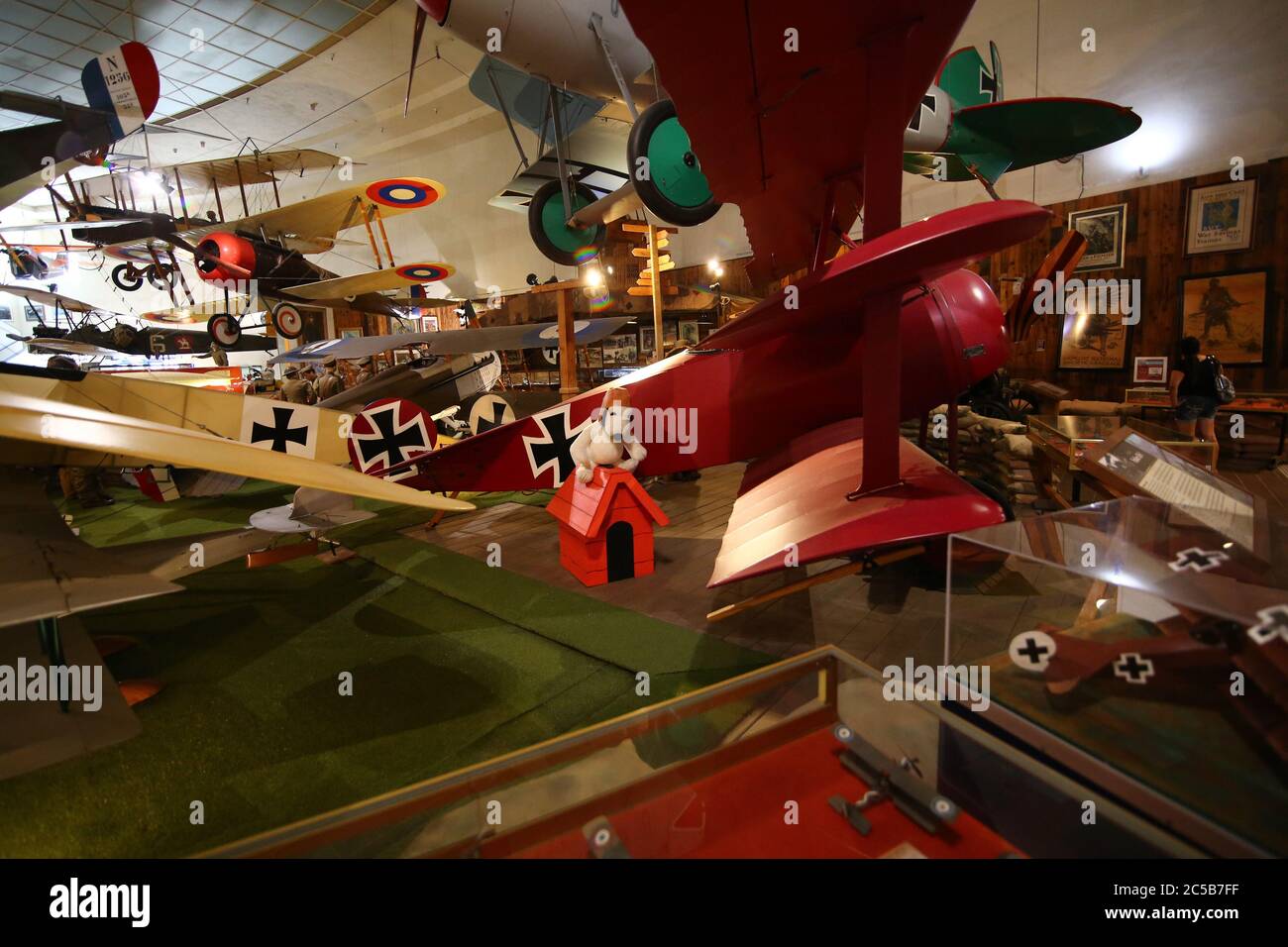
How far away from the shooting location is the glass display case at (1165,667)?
2.69ft

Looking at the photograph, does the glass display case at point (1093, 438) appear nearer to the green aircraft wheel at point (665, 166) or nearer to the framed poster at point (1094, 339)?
the framed poster at point (1094, 339)

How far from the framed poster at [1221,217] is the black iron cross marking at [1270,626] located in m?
6.95

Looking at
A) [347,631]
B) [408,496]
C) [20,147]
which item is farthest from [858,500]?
[20,147]

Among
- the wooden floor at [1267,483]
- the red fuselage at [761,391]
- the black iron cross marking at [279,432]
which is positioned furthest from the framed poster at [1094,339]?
the black iron cross marking at [279,432]

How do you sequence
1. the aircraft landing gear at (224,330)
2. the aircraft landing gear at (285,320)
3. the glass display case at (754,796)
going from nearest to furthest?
the glass display case at (754,796) < the aircraft landing gear at (285,320) < the aircraft landing gear at (224,330)

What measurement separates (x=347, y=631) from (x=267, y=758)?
960 millimetres

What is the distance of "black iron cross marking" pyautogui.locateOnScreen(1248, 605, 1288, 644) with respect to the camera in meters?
0.74

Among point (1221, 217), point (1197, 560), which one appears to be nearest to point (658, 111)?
point (1197, 560)

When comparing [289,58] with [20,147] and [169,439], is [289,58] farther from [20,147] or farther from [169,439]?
[169,439]

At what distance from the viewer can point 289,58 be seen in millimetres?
6965

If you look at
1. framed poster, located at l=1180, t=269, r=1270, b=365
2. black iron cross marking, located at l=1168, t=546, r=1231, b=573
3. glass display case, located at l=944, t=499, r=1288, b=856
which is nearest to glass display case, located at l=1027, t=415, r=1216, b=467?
glass display case, located at l=944, t=499, r=1288, b=856

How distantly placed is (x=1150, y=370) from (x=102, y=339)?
1574 centimetres

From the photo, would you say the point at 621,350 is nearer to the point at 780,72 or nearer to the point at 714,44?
the point at 780,72

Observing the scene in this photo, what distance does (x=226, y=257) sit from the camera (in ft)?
20.4
